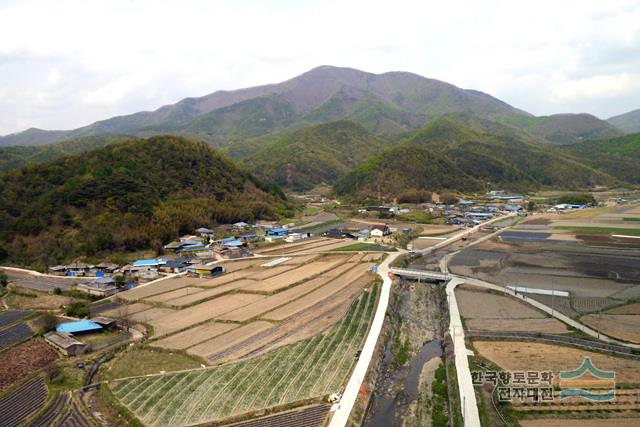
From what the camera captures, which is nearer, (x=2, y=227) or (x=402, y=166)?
(x=2, y=227)

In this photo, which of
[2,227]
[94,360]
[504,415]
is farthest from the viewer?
[2,227]

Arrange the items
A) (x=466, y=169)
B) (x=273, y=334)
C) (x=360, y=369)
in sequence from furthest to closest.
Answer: (x=466, y=169) < (x=273, y=334) < (x=360, y=369)

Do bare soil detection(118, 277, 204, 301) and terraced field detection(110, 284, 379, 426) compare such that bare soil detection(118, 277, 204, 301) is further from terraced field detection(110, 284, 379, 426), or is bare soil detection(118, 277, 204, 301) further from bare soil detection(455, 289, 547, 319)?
bare soil detection(455, 289, 547, 319)

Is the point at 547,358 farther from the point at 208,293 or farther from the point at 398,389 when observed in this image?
the point at 208,293

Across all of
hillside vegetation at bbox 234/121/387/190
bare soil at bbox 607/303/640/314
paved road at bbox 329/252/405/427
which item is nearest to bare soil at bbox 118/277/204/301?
paved road at bbox 329/252/405/427

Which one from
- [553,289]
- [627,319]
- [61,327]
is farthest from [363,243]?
[61,327]

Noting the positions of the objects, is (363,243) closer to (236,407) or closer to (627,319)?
(627,319)

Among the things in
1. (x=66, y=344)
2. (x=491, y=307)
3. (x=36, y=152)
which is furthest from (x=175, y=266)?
(x=36, y=152)
